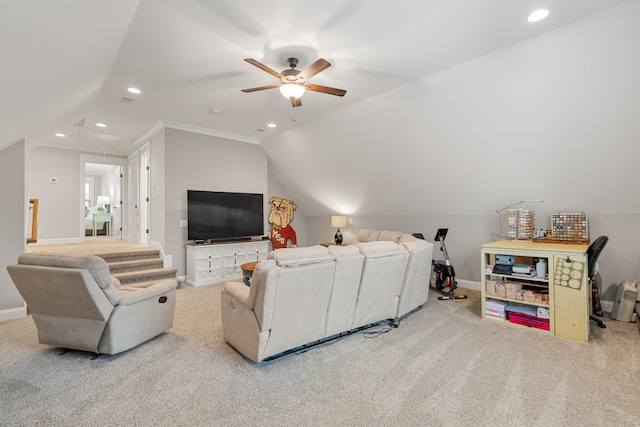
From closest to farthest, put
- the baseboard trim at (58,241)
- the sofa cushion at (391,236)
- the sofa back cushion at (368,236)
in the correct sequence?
1. the sofa cushion at (391,236)
2. the sofa back cushion at (368,236)
3. the baseboard trim at (58,241)

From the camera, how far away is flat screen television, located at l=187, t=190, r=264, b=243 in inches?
223

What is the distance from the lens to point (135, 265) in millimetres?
5223

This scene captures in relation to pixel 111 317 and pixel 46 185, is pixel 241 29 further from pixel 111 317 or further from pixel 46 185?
pixel 46 185

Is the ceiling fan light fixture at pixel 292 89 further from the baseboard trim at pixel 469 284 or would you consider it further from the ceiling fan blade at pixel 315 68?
the baseboard trim at pixel 469 284

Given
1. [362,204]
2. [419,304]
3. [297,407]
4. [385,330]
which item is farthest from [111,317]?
[362,204]

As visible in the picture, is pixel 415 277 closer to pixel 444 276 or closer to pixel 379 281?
pixel 379 281

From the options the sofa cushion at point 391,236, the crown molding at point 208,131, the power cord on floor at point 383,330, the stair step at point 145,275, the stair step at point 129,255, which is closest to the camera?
the power cord on floor at point 383,330

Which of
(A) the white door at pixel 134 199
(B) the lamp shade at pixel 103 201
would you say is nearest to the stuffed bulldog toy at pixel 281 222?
(A) the white door at pixel 134 199

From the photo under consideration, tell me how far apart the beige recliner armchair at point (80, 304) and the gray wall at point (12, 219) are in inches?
64.5

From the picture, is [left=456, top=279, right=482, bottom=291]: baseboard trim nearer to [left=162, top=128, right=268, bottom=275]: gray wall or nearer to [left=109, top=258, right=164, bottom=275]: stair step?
[left=162, top=128, right=268, bottom=275]: gray wall

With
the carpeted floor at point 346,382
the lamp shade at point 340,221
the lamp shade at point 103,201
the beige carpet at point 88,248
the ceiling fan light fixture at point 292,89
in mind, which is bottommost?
the carpeted floor at point 346,382

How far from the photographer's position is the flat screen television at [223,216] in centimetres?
568

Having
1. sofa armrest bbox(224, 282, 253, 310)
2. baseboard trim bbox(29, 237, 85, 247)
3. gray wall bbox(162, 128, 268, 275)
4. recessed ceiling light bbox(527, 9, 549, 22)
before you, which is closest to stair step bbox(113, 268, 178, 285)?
gray wall bbox(162, 128, 268, 275)

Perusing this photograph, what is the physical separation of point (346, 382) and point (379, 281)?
115 centimetres
